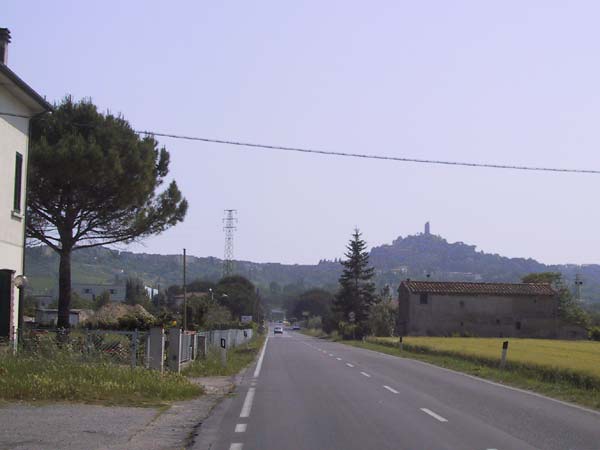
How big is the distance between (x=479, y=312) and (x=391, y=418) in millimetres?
73937

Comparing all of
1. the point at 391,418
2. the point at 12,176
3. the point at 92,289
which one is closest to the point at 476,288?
the point at 92,289

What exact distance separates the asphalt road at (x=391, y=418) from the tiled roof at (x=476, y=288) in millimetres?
62746

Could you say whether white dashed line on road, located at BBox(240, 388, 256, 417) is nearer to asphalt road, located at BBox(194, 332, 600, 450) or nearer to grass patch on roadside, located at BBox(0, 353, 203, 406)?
asphalt road, located at BBox(194, 332, 600, 450)

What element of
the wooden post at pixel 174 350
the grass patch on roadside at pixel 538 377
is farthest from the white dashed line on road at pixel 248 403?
the grass patch on roadside at pixel 538 377

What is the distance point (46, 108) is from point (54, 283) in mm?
115047

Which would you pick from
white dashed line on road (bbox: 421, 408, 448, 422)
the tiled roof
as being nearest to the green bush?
the tiled roof

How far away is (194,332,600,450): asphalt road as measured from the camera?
11.5m

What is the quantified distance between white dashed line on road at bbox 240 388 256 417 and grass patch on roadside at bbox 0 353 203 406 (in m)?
1.29

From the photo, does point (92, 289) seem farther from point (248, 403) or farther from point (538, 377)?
point (248, 403)

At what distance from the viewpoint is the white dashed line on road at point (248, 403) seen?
15.3 meters

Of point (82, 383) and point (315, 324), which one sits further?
point (315, 324)

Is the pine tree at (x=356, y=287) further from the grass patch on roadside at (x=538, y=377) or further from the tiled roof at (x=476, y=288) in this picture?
the grass patch on roadside at (x=538, y=377)

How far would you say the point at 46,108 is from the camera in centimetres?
2270

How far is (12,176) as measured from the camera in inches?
840
